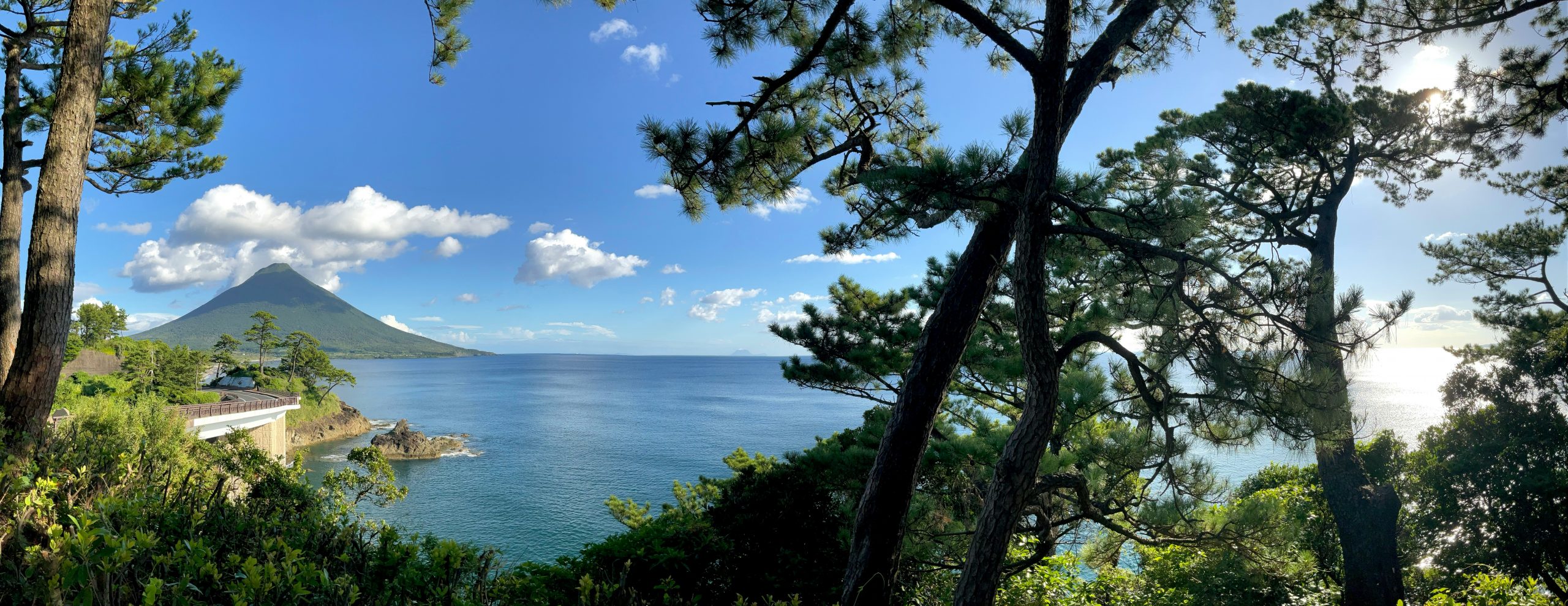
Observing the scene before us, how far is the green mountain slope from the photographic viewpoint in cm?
13300

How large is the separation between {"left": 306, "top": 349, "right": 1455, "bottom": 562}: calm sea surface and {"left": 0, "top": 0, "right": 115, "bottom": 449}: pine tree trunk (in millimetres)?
3619

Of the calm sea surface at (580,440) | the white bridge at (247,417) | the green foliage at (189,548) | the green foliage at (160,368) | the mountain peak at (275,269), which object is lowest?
the calm sea surface at (580,440)

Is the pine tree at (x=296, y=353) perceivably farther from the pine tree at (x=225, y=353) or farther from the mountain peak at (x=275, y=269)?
the mountain peak at (x=275, y=269)

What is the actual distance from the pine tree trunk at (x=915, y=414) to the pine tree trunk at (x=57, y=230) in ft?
15.2

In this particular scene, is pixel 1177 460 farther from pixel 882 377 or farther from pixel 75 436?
pixel 75 436

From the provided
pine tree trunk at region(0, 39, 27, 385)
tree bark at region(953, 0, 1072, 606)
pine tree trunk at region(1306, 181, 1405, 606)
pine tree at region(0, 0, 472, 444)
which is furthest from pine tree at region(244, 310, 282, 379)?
pine tree trunk at region(1306, 181, 1405, 606)

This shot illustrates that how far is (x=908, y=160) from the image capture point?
4133 millimetres

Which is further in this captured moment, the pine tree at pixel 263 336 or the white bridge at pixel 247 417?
the pine tree at pixel 263 336

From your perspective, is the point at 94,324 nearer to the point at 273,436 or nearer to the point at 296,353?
Answer: the point at 296,353

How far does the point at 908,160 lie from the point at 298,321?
18225 centimetres

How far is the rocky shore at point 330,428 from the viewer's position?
92.5ft

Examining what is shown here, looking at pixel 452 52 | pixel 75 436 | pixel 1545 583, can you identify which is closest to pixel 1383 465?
pixel 1545 583

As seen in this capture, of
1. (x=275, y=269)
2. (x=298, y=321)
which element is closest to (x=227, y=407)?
(x=298, y=321)

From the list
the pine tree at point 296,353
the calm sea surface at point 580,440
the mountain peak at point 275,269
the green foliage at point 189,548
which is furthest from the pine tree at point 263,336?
the mountain peak at point 275,269
